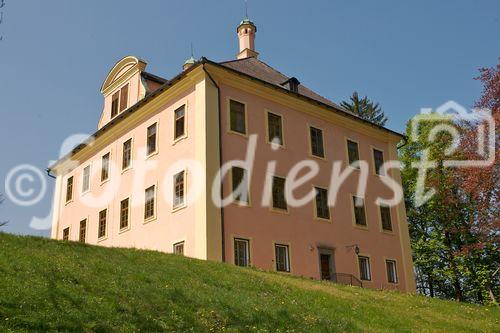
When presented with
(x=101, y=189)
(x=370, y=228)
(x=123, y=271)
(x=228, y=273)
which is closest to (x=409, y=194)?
(x=370, y=228)

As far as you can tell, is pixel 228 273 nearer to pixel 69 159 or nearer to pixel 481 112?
pixel 481 112

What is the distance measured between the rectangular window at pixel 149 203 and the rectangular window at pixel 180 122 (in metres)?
2.75

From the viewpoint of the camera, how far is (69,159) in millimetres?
35156

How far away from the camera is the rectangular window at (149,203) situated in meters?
26.2

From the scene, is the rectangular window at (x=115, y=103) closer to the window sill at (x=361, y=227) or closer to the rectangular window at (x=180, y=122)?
the rectangular window at (x=180, y=122)

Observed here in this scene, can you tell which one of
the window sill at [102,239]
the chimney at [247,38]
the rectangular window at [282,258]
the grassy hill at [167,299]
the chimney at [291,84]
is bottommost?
the grassy hill at [167,299]

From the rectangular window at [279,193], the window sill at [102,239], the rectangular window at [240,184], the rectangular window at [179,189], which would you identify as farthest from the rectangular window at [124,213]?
the rectangular window at [279,193]

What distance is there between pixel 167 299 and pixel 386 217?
787 inches

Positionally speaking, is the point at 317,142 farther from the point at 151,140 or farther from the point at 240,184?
the point at 151,140

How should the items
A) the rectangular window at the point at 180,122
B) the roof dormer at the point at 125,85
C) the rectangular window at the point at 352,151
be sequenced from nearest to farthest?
the rectangular window at the point at 180,122 → the roof dormer at the point at 125,85 → the rectangular window at the point at 352,151

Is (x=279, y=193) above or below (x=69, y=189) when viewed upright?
below

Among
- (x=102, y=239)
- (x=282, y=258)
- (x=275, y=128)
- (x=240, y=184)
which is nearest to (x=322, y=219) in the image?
(x=282, y=258)

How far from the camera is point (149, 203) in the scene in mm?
26469

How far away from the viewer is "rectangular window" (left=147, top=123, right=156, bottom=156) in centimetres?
2734
